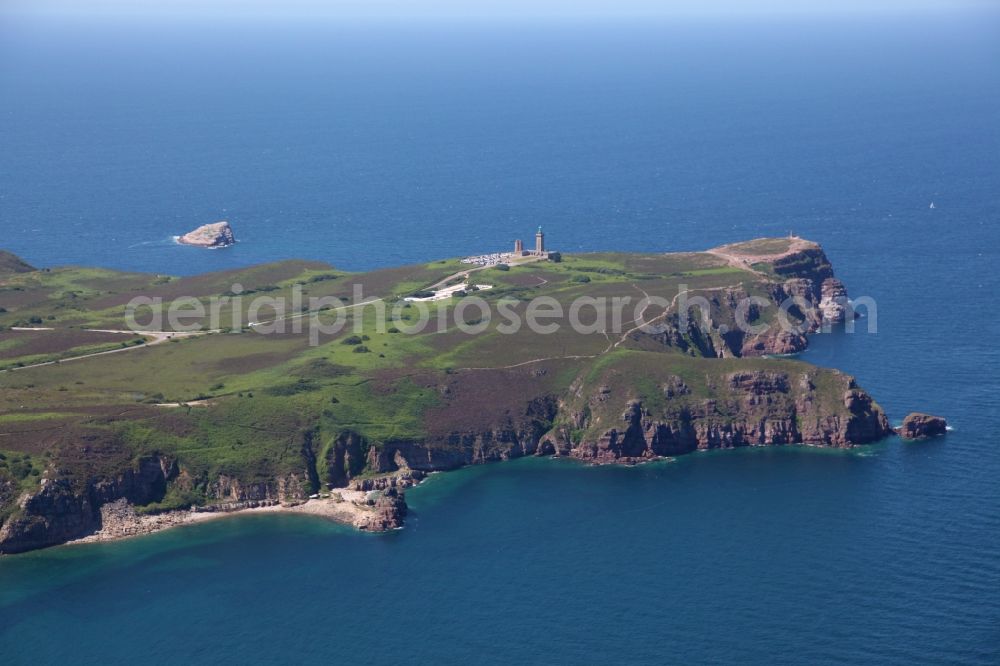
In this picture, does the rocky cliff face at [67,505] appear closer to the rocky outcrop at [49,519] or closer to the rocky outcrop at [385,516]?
the rocky outcrop at [49,519]

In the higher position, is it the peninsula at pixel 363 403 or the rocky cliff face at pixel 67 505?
the peninsula at pixel 363 403

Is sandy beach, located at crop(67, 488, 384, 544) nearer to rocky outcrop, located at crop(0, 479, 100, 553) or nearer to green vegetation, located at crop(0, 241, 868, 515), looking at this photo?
rocky outcrop, located at crop(0, 479, 100, 553)

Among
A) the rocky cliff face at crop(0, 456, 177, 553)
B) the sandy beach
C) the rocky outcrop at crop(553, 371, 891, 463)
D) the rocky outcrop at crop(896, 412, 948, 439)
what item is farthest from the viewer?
the rocky outcrop at crop(553, 371, 891, 463)

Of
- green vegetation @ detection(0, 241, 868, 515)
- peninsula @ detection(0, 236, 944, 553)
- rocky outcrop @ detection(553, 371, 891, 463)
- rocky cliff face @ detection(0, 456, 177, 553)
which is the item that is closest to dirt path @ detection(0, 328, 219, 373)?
peninsula @ detection(0, 236, 944, 553)

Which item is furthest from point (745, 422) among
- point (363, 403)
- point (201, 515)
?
point (201, 515)

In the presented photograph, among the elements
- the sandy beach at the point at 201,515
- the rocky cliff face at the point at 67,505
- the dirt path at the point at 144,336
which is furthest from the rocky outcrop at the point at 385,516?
Answer: the dirt path at the point at 144,336

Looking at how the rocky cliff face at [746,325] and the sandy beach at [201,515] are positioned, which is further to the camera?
the rocky cliff face at [746,325]

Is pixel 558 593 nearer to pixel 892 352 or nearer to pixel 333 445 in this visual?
pixel 333 445
